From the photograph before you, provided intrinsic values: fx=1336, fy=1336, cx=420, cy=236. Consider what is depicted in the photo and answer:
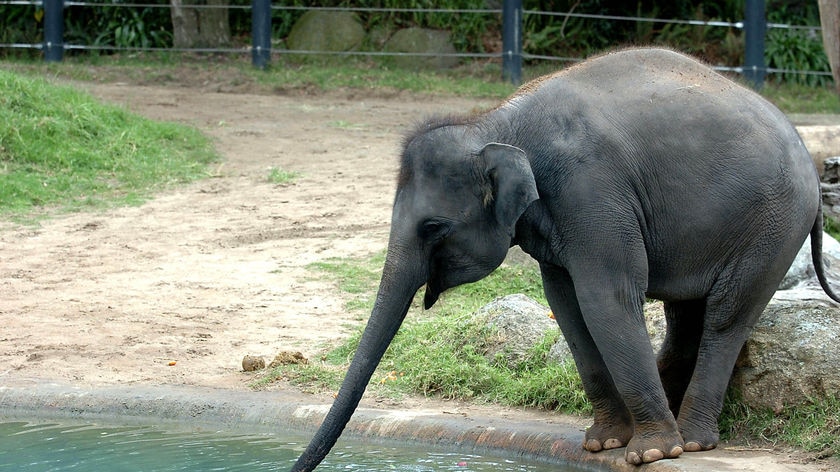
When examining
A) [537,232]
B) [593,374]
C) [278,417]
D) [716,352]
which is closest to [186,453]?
[278,417]

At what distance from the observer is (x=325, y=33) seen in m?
19.6

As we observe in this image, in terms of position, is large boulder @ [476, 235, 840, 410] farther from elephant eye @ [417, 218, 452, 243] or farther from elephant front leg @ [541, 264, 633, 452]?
elephant eye @ [417, 218, 452, 243]

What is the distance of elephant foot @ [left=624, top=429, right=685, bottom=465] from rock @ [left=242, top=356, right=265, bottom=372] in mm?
2568

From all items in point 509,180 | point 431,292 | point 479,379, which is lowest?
point 479,379

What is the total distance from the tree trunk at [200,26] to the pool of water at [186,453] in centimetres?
1332

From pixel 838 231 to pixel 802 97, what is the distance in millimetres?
8099

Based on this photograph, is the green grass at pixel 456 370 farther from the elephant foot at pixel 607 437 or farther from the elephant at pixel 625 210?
the elephant at pixel 625 210

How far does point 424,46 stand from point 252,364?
12.8m

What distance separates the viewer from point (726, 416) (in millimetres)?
5742

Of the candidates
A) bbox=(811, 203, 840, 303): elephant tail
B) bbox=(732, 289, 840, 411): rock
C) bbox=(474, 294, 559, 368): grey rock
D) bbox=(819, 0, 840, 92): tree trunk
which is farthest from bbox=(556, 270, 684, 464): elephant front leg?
bbox=(819, 0, 840, 92): tree trunk

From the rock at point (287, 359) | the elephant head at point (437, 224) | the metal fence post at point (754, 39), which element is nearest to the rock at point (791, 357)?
the elephant head at point (437, 224)

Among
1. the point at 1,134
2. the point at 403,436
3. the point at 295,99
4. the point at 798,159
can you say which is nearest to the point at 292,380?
the point at 403,436

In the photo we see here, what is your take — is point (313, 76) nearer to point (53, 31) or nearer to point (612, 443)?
point (53, 31)

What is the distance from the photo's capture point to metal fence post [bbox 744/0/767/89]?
17953mm
